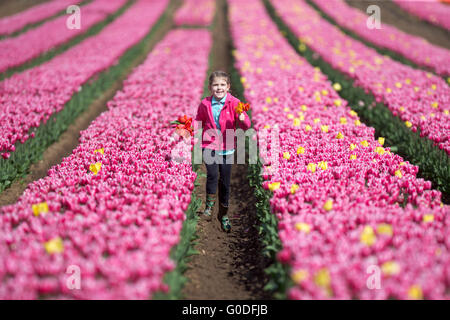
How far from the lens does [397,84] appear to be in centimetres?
837

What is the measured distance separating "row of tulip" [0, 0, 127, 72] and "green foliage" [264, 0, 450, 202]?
38.9ft

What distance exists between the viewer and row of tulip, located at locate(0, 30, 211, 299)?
271 cm

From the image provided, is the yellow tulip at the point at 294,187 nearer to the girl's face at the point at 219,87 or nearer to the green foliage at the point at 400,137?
the girl's face at the point at 219,87

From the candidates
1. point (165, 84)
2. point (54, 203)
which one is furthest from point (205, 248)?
point (165, 84)

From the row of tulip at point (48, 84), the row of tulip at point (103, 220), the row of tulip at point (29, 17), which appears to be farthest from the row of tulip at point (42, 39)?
the row of tulip at point (103, 220)

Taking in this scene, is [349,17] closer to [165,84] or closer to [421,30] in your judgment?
[421,30]

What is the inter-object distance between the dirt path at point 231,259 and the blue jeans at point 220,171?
0.56 m

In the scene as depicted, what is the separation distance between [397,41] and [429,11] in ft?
38.6

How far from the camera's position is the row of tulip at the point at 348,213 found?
8.79 ft

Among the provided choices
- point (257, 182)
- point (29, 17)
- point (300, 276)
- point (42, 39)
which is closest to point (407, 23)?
point (257, 182)

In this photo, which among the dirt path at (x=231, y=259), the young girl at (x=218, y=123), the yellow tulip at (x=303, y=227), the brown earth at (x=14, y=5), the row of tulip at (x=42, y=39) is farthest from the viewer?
the brown earth at (x=14, y=5)

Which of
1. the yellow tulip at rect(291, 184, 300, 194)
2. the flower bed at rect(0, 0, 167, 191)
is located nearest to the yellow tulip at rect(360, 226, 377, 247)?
the yellow tulip at rect(291, 184, 300, 194)

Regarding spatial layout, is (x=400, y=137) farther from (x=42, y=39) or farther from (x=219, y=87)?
(x=42, y=39)

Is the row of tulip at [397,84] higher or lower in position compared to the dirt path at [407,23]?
lower
